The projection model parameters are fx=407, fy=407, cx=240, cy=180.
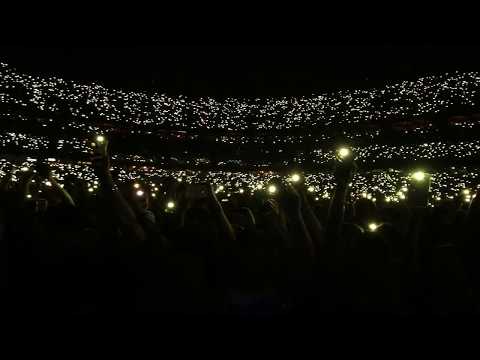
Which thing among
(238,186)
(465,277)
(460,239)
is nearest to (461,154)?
(238,186)

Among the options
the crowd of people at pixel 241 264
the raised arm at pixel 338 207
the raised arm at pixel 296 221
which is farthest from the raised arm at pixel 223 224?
A: the raised arm at pixel 338 207

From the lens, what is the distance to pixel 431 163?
1030 cm

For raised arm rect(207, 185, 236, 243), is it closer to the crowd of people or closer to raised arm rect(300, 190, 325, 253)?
the crowd of people

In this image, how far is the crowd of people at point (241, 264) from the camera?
230 cm

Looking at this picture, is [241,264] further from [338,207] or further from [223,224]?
[338,207]

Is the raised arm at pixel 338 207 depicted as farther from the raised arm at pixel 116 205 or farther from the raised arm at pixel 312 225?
the raised arm at pixel 116 205

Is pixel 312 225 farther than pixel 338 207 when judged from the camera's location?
Yes

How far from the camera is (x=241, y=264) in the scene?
2666 mm

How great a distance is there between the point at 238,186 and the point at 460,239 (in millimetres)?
8876

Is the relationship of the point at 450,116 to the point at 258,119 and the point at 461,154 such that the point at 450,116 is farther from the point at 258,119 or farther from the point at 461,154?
Result: the point at 258,119

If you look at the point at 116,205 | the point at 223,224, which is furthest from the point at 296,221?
the point at 116,205

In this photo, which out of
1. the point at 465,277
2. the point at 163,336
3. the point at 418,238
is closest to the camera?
the point at 163,336

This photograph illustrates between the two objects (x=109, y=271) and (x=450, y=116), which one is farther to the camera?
(x=450, y=116)

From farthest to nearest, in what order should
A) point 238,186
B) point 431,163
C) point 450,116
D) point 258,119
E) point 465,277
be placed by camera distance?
1. point 238,186
2. point 431,163
3. point 258,119
4. point 450,116
5. point 465,277
